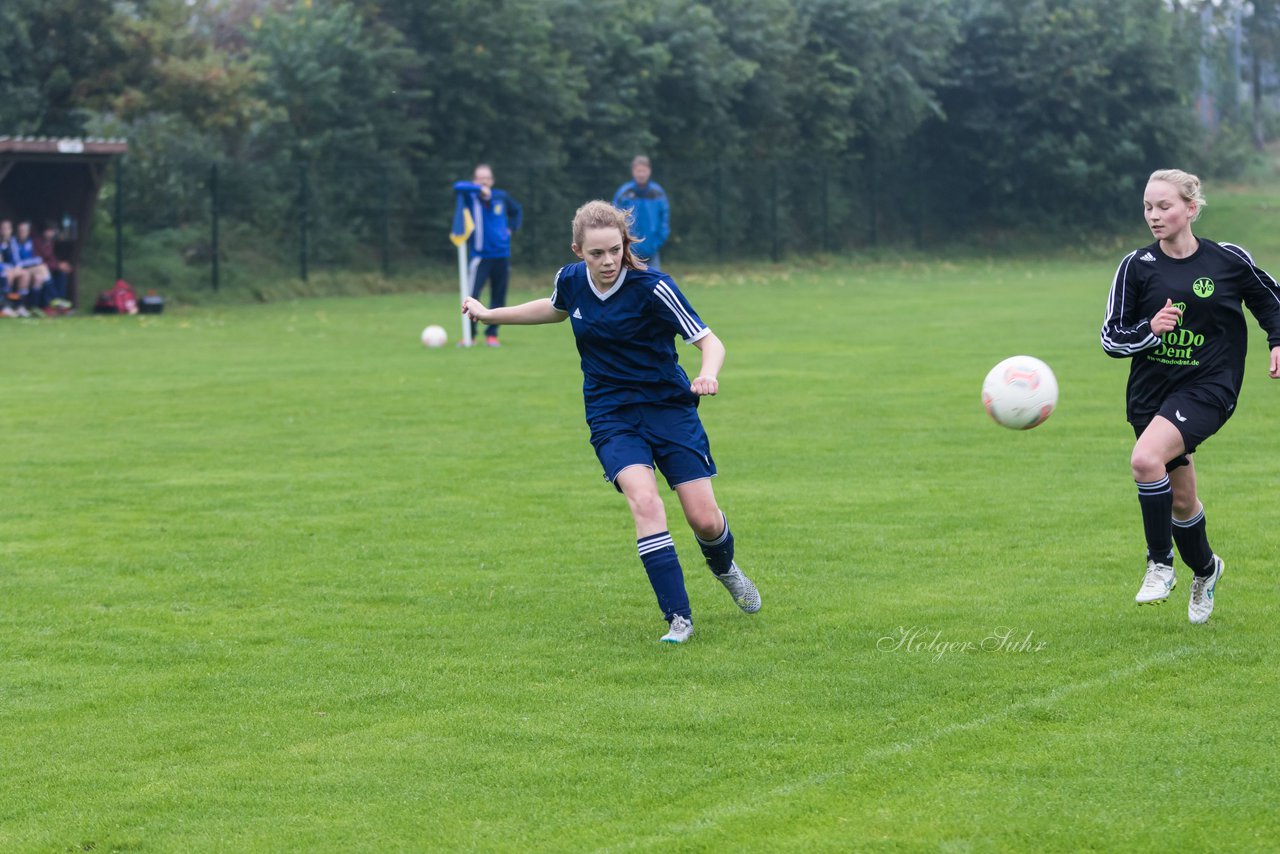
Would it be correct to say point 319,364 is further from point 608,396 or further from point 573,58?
point 573,58

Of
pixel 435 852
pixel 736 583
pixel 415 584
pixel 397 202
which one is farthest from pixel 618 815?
pixel 397 202

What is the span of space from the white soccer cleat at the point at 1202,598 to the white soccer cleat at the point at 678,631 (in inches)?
81.0

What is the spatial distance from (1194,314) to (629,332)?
230 cm

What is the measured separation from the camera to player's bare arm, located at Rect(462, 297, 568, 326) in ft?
22.9

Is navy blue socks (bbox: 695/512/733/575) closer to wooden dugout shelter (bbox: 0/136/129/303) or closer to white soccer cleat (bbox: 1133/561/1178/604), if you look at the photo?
white soccer cleat (bbox: 1133/561/1178/604)

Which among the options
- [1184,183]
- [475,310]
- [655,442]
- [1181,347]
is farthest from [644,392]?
[1184,183]

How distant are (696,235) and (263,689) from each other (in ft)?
113

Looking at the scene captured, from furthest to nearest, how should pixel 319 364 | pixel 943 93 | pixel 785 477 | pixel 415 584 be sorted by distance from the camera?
pixel 943 93, pixel 319 364, pixel 785 477, pixel 415 584

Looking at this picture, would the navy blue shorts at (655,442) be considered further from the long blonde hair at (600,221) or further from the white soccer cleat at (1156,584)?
the white soccer cleat at (1156,584)

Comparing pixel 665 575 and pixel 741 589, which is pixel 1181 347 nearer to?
pixel 741 589

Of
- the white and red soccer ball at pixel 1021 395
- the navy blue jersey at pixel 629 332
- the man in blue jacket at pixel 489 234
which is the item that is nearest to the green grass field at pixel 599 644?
the white and red soccer ball at pixel 1021 395

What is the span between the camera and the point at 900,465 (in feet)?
36.0

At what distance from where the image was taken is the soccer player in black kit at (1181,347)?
656 centimetres

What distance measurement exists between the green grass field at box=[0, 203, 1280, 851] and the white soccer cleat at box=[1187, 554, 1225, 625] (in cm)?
10
